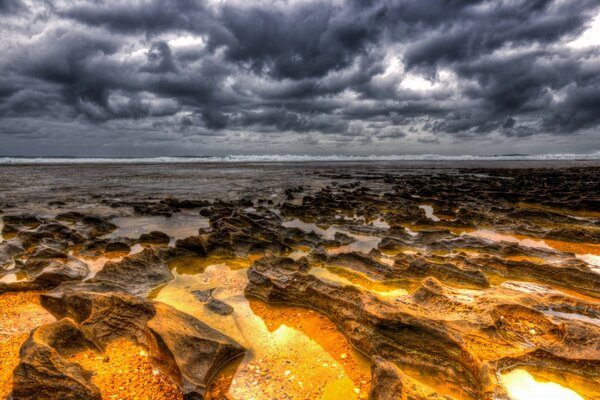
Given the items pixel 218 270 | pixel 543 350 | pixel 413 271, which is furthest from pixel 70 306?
pixel 543 350

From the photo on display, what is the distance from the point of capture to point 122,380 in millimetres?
3057

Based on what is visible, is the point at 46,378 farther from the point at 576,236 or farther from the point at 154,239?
the point at 576,236

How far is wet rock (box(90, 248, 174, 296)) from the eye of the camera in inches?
210

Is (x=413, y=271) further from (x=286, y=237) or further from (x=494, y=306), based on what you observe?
(x=286, y=237)

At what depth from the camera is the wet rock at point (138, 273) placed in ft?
17.5

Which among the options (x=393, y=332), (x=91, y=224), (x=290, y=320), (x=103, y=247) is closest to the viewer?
(x=393, y=332)

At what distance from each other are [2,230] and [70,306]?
7547mm

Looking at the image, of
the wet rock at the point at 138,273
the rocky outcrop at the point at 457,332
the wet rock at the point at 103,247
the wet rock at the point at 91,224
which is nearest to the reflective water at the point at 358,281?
the rocky outcrop at the point at 457,332

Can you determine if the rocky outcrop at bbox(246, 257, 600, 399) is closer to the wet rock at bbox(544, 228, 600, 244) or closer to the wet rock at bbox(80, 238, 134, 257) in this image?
the wet rock at bbox(544, 228, 600, 244)

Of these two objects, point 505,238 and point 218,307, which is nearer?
point 218,307

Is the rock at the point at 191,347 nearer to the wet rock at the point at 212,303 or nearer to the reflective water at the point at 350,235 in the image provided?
the wet rock at the point at 212,303

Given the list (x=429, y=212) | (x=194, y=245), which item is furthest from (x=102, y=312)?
(x=429, y=212)

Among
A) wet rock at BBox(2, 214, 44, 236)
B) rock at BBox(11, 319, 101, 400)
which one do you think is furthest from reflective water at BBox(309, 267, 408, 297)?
wet rock at BBox(2, 214, 44, 236)

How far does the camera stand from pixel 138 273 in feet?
18.6
